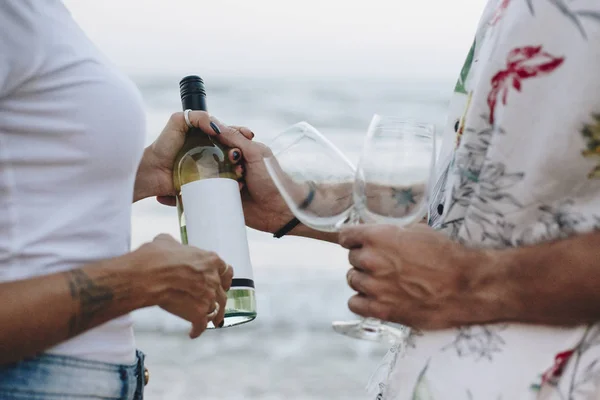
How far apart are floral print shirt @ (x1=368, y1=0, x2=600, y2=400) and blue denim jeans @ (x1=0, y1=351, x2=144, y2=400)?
46cm

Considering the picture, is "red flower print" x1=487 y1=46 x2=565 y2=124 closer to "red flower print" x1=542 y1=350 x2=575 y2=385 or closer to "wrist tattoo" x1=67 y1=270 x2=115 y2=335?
"red flower print" x1=542 y1=350 x2=575 y2=385

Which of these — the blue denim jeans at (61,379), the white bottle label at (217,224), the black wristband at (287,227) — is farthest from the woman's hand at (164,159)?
the blue denim jeans at (61,379)

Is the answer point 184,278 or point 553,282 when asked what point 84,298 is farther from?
point 553,282

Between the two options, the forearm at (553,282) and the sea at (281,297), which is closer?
the forearm at (553,282)

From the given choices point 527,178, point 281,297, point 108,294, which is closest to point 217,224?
point 108,294

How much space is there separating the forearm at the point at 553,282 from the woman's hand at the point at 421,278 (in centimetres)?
2

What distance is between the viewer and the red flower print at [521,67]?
1135 mm

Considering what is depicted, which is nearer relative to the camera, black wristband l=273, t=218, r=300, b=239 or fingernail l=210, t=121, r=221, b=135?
fingernail l=210, t=121, r=221, b=135

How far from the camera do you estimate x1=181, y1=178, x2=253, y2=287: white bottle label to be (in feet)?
4.87

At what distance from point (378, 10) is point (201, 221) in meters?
10.8

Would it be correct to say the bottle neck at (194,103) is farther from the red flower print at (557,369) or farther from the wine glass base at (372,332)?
→ the red flower print at (557,369)

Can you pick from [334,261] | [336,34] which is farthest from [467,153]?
[336,34]

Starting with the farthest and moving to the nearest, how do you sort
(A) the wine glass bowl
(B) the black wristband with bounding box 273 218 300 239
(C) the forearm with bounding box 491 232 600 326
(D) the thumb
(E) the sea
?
(E) the sea → (B) the black wristband with bounding box 273 218 300 239 → (D) the thumb → (A) the wine glass bowl → (C) the forearm with bounding box 491 232 600 326

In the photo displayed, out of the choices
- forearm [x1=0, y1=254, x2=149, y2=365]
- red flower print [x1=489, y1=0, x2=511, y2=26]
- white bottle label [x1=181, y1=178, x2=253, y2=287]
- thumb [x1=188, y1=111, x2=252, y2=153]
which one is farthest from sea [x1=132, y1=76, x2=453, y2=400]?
red flower print [x1=489, y1=0, x2=511, y2=26]
